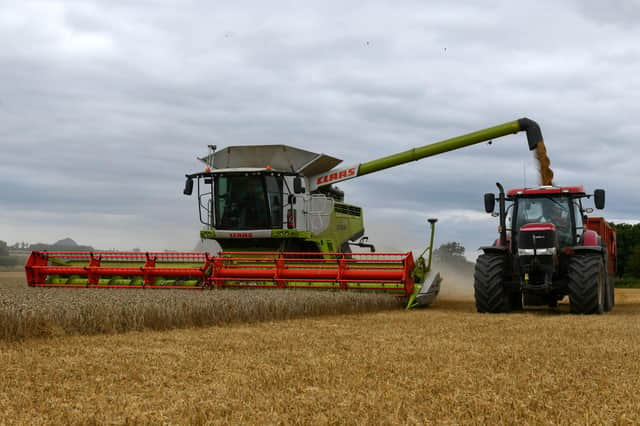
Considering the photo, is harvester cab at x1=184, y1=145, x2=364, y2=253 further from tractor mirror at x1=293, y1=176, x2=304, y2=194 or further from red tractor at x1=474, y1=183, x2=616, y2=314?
red tractor at x1=474, y1=183, x2=616, y2=314

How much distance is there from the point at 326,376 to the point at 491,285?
17.5 feet

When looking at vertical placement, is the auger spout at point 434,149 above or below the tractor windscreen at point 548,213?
above

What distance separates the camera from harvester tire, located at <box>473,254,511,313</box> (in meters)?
9.17

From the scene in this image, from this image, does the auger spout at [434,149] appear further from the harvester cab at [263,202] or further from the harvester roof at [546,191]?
the harvester roof at [546,191]

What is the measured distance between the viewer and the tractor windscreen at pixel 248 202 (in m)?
12.0

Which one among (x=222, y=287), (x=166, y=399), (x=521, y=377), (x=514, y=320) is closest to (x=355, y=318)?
(x=514, y=320)

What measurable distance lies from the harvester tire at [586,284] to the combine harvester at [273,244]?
78.7 inches


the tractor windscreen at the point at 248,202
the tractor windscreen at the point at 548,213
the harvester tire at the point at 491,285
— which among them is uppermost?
the tractor windscreen at the point at 248,202

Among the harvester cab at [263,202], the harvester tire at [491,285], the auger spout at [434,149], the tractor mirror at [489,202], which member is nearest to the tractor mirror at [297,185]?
the harvester cab at [263,202]

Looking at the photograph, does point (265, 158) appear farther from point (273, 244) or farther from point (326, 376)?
point (326, 376)

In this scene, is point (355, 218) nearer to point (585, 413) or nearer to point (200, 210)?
point (200, 210)

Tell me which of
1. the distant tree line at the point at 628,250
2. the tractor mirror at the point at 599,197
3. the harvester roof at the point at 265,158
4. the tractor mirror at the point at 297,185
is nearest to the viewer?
the tractor mirror at the point at 599,197

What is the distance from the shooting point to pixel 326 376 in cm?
433

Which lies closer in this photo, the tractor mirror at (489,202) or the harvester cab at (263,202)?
the tractor mirror at (489,202)
